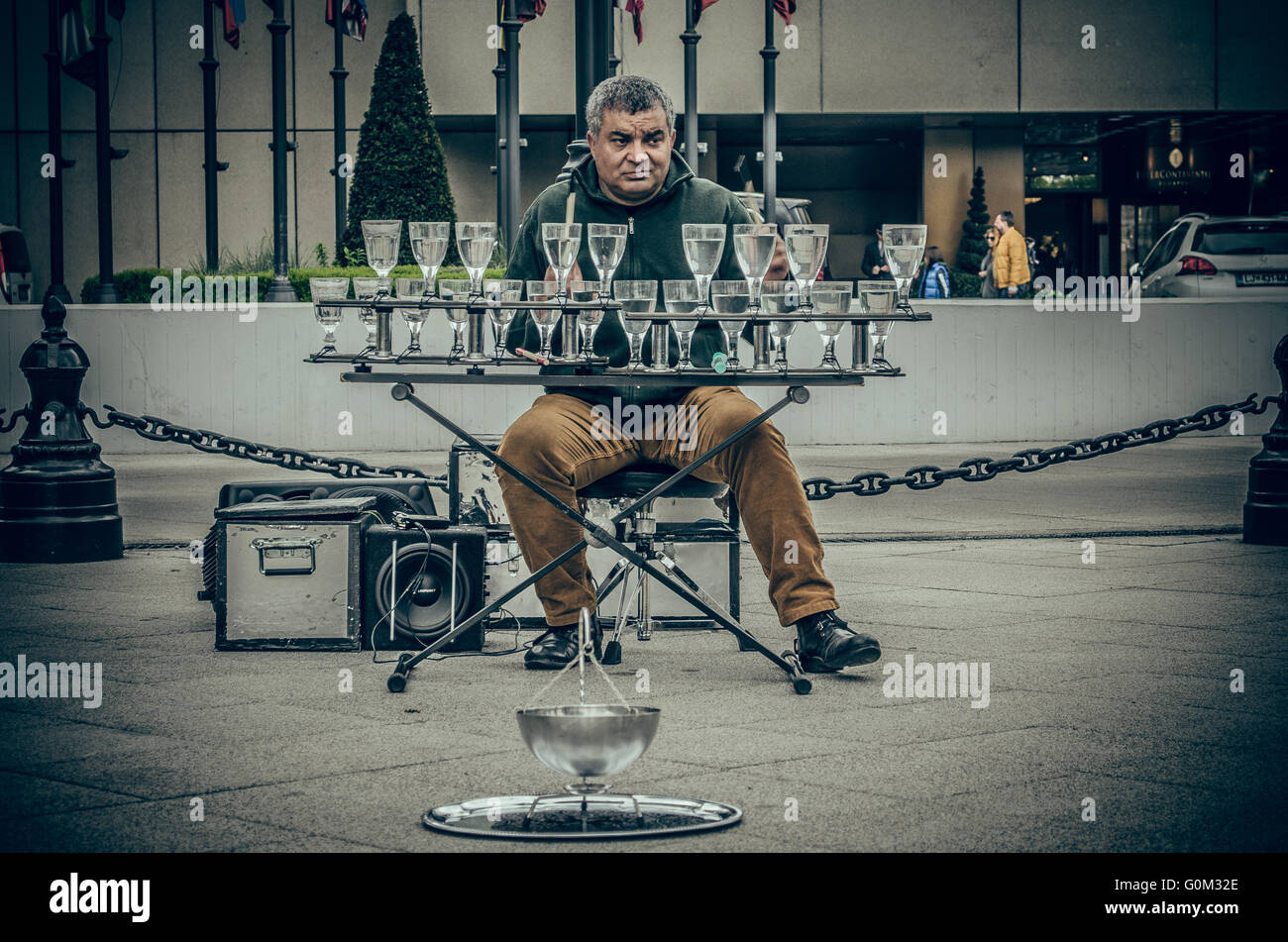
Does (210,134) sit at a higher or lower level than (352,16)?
lower

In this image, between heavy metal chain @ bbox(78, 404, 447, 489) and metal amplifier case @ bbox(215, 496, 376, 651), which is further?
heavy metal chain @ bbox(78, 404, 447, 489)

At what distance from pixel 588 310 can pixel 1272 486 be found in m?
4.79

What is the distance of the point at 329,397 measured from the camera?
1384 cm

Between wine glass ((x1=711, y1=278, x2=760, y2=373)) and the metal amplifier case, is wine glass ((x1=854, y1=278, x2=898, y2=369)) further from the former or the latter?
the metal amplifier case

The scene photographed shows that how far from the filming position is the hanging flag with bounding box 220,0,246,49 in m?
16.3

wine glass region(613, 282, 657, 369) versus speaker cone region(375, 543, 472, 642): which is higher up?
wine glass region(613, 282, 657, 369)

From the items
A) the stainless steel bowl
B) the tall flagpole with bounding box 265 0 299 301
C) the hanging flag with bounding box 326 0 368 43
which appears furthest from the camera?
the hanging flag with bounding box 326 0 368 43

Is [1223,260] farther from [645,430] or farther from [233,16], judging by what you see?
[645,430]

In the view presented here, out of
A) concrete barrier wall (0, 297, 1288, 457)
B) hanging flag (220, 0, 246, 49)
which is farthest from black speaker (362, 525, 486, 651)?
hanging flag (220, 0, 246, 49)

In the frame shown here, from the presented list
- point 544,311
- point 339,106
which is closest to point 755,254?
point 544,311

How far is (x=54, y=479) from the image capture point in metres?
7.64

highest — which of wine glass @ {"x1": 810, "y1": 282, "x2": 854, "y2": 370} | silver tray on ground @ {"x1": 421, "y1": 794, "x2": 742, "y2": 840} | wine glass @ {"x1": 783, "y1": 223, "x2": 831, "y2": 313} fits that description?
wine glass @ {"x1": 783, "y1": 223, "x2": 831, "y2": 313}

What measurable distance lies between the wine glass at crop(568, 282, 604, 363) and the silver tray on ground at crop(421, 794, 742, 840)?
4.66ft
